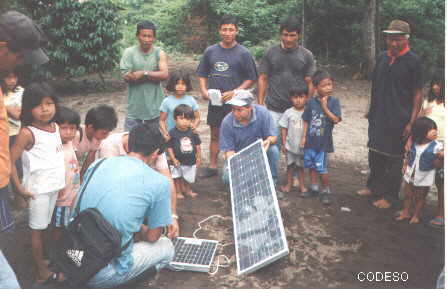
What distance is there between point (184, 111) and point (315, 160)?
5.24 ft

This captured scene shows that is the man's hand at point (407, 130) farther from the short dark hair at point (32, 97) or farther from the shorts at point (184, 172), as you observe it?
the short dark hair at point (32, 97)

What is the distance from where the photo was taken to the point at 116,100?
1029cm

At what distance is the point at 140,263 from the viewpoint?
3.26 meters

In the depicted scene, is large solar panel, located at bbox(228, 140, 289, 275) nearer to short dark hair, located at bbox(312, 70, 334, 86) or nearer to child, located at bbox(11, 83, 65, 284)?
short dark hair, located at bbox(312, 70, 334, 86)

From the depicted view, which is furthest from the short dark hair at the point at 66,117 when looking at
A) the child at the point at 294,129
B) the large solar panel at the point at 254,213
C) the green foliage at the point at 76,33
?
the green foliage at the point at 76,33

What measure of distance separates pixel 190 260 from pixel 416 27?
11.0 meters

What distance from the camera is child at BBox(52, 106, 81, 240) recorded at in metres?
3.69

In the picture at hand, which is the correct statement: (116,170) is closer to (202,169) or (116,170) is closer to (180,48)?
(202,169)

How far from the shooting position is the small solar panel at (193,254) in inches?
144

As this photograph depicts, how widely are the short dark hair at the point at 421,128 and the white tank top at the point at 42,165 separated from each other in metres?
3.39

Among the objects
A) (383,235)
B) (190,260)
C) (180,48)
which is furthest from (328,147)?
(180,48)

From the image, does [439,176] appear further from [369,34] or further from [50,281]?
[369,34]

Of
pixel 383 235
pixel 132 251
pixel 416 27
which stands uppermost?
pixel 416 27

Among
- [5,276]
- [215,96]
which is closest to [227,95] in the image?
[215,96]
